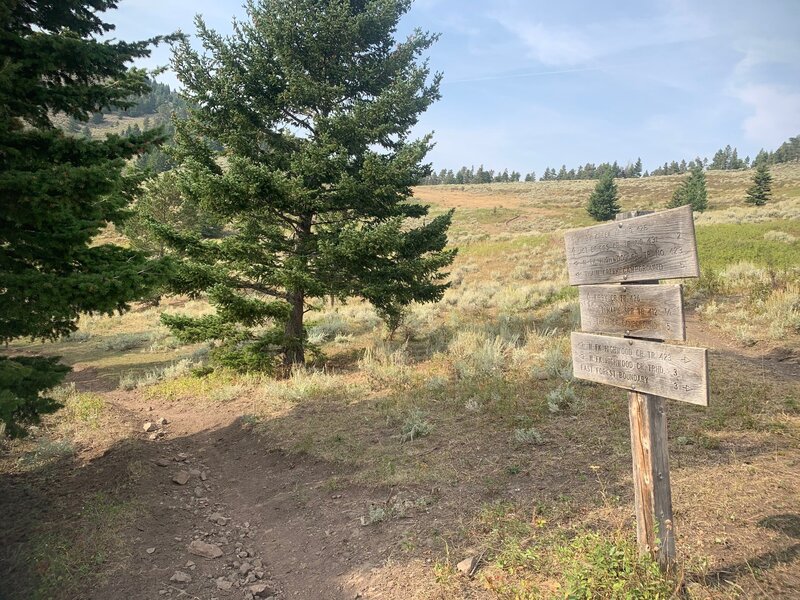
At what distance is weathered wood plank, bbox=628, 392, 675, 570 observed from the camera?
314 centimetres

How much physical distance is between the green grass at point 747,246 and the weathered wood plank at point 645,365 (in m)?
16.6

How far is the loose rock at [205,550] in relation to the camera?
4684 millimetres

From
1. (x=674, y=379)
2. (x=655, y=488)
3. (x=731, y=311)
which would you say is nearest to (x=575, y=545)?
(x=655, y=488)

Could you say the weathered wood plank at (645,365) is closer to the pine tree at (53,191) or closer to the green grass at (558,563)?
the green grass at (558,563)

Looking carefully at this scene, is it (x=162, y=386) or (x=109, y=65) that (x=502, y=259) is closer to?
(x=162, y=386)

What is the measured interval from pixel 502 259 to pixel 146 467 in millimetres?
24480

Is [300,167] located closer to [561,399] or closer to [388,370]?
[388,370]

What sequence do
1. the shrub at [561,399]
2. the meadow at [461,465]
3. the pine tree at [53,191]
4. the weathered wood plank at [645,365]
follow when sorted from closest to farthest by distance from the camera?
1. the weathered wood plank at [645,365]
2. the meadow at [461,465]
3. the pine tree at [53,191]
4. the shrub at [561,399]

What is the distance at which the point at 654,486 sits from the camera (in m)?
3.18

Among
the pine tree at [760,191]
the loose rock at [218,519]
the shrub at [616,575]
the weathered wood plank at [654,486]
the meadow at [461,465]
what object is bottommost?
the loose rock at [218,519]

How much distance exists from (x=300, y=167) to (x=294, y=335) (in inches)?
160

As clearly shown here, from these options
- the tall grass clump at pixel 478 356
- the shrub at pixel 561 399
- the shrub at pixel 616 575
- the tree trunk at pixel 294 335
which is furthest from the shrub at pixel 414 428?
the tree trunk at pixel 294 335

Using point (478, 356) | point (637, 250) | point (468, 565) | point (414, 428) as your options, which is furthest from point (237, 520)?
point (478, 356)

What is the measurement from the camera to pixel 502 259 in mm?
28141
